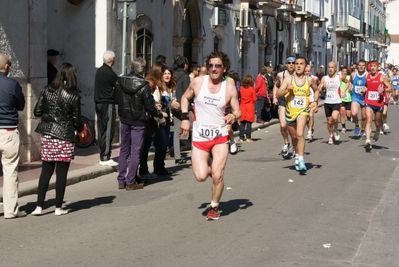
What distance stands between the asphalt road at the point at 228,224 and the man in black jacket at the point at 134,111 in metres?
0.30

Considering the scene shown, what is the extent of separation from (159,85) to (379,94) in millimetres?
6017

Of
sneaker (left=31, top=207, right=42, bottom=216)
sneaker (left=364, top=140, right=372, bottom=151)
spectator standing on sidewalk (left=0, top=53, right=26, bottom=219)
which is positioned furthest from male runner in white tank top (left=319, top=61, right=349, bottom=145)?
spectator standing on sidewalk (left=0, top=53, right=26, bottom=219)

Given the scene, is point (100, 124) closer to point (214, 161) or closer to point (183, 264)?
point (214, 161)

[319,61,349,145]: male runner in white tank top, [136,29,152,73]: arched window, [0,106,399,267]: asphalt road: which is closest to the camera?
[0,106,399,267]: asphalt road

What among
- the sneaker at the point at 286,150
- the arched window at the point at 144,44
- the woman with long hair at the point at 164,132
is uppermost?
the arched window at the point at 144,44

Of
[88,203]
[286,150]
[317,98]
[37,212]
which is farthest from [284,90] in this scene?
[37,212]

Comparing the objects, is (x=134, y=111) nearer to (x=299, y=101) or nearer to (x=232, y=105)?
(x=232, y=105)

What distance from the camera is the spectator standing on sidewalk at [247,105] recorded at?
19188 millimetres

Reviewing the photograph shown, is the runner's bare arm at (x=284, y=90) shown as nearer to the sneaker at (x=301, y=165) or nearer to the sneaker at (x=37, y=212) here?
the sneaker at (x=301, y=165)

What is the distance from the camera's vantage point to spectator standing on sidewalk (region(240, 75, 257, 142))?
63.0 feet

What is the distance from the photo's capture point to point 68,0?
57.7 ft

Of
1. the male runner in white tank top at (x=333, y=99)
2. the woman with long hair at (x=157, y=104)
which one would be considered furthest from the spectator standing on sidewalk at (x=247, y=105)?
the woman with long hair at (x=157, y=104)

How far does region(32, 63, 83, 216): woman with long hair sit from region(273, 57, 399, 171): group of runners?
4.70 meters

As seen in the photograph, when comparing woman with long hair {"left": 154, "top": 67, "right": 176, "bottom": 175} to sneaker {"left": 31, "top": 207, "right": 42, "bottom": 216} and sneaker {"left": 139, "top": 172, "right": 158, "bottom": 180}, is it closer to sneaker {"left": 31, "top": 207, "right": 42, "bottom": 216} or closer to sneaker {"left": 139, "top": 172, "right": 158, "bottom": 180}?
sneaker {"left": 139, "top": 172, "right": 158, "bottom": 180}
